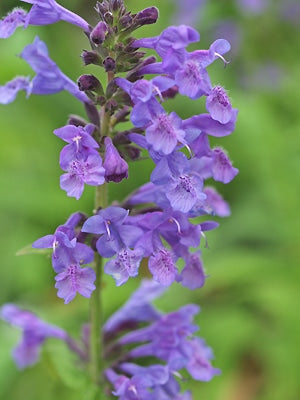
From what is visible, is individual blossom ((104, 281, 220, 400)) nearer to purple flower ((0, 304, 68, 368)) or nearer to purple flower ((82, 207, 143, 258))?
purple flower ((0, 304, 68, 368))

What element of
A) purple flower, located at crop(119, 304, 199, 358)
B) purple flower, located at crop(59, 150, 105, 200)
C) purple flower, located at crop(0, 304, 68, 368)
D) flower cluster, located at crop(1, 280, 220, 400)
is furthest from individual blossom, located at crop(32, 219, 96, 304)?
purple flower, located at crop(0, 304, 68, 368)

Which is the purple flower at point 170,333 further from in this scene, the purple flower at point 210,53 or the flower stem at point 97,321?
the purple flower at point 210,53

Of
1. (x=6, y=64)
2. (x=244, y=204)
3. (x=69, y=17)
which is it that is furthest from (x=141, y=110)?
(x=244, y=204)

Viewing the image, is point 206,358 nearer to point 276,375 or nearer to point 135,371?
point 135,371

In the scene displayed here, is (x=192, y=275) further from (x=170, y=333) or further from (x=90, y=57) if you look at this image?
(x=90, y=57)

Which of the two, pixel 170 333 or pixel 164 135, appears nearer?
pixel 164 135

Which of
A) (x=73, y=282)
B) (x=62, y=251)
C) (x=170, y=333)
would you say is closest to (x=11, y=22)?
(x=62, y=251)
